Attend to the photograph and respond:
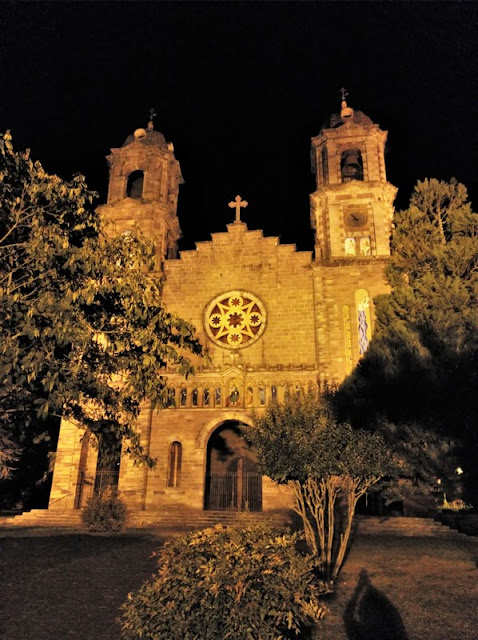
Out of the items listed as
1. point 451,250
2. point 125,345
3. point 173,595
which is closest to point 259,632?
point 173,595

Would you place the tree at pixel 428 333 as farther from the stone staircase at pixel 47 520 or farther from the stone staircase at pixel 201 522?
the stone staircase at pixel 47 520

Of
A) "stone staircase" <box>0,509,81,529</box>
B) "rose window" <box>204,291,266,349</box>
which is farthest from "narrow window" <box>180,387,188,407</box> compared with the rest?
"stone staircase" <box>0,509,81,529</box>

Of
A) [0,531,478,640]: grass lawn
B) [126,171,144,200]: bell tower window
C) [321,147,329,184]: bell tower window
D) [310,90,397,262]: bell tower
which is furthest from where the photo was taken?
[126,171,144,200]: bell tower window

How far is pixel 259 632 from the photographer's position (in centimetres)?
495

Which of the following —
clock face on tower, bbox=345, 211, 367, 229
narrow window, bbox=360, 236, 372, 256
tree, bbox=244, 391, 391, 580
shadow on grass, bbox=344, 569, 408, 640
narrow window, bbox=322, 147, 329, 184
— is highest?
narrow window, bbox=322, 147, 329, 184

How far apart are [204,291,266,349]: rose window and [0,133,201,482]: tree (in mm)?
13596

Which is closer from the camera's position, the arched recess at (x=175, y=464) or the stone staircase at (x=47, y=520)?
the stone staircase at (x=47, y=520)

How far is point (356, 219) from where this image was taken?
24125 millimetres

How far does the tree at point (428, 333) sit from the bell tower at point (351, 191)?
89.4 inches

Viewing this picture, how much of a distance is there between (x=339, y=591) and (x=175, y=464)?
13.3 meters

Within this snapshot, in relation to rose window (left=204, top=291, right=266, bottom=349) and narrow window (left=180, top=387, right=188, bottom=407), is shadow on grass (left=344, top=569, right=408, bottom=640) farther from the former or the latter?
rose window (left=204, top=291, right=266, bottom=349)

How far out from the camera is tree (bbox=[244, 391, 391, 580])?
970 centimetres

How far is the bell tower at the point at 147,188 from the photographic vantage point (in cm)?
2586

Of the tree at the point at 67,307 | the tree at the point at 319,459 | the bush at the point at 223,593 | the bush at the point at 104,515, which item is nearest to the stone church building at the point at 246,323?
the bush at the point at 104,515
